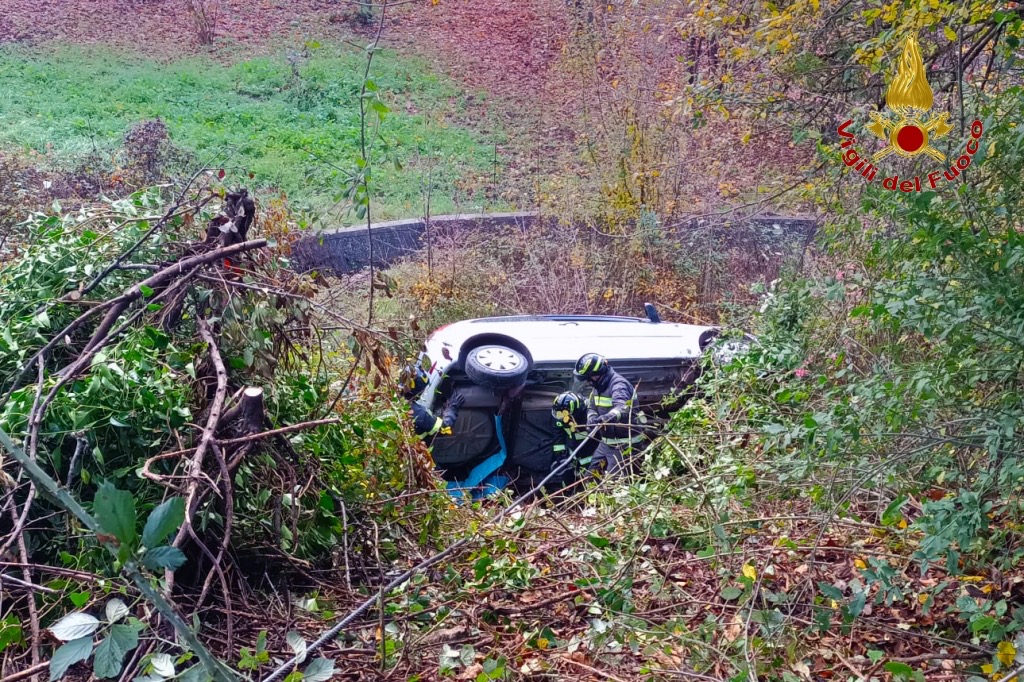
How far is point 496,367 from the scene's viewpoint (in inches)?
216

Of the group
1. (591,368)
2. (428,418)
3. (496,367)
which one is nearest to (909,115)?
(591,368)

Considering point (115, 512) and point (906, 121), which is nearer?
point (115, 512)

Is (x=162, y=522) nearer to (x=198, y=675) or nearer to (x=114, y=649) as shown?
(x=114, y=649)

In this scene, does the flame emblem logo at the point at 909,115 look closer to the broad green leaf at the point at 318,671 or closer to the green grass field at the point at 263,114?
the broad green leaf at the point at 318,671

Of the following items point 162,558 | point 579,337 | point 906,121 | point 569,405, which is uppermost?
point 906,121

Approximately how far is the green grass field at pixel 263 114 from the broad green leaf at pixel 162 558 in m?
10.6

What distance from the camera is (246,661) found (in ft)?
6.23

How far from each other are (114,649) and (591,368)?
4847mm

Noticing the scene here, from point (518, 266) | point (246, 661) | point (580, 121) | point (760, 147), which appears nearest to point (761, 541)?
point (246, 661)

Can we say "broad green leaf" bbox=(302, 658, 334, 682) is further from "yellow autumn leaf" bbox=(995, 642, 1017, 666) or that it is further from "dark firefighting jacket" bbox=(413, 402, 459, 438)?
"dark firefighting jacket" bbox=(413, 402, 459, 438)

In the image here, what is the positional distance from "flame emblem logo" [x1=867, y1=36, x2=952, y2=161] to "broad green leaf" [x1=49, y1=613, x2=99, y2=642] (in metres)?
4.19

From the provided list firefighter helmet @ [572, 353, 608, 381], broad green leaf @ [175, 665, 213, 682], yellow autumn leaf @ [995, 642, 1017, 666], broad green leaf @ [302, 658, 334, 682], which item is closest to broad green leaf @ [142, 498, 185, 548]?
broad green leaf @ [175, 665, 213, 682]

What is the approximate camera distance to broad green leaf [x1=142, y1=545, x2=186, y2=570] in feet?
2.64

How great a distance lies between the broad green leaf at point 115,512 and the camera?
2.40 ft
